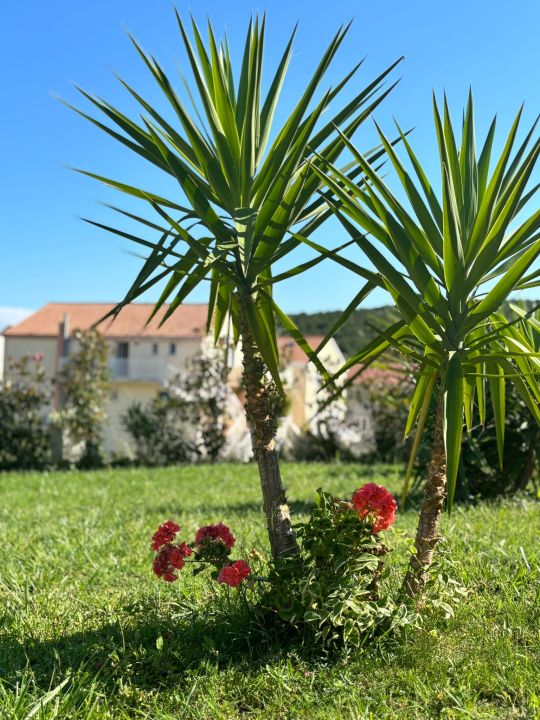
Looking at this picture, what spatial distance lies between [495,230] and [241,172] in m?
1.11

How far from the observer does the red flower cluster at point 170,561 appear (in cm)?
368

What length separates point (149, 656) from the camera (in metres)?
3.34

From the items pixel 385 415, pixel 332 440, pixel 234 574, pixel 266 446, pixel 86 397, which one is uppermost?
pixel 86 397

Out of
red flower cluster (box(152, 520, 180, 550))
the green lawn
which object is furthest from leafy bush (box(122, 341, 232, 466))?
red flower cluster (box(152, 520, 180, 550))

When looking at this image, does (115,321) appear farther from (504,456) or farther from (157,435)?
(504,456)

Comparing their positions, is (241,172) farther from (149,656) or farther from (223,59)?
(149,656)

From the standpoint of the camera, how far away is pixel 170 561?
3.70m

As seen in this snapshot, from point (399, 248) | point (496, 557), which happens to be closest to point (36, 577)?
point (496, 557)

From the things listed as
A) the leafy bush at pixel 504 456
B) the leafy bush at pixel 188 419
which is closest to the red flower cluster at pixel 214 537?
the leafy bush at pixel 504 456

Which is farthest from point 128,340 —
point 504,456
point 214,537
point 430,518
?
point 430,518

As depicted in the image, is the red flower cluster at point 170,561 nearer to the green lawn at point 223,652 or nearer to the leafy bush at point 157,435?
the green lawn at point 223,652

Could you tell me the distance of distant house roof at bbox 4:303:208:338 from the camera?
3688cm

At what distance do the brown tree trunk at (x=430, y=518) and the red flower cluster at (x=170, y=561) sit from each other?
1006mm

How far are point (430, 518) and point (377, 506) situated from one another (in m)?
0.30
